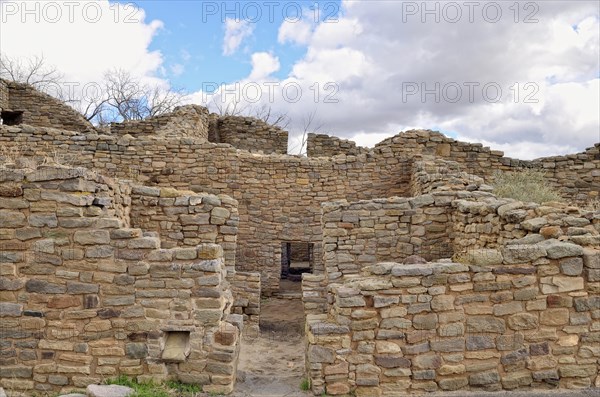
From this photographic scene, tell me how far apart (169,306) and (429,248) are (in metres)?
4.73

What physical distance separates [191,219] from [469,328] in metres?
4.41

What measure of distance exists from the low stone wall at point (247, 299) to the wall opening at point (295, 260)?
6002mm

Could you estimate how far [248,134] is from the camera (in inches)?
683

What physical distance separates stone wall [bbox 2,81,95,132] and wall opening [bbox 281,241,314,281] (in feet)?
25.4

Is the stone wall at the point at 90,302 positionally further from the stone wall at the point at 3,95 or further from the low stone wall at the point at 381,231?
the stone wall at the point at 3,95

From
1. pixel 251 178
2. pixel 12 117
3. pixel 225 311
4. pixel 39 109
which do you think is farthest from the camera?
pixel 12 117

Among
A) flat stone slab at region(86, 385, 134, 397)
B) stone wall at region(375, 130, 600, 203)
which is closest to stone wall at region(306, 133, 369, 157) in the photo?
stone wall at region(375, 130, 600, 203)

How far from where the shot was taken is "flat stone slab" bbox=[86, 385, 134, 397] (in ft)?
16.7

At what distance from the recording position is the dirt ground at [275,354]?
5770 millimetres

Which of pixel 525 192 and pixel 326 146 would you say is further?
pixel 326 146

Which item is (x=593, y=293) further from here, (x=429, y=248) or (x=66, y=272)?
(x=66, y=272)

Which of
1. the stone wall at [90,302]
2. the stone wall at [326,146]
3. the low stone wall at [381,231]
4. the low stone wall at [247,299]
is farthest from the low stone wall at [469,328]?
the stone wall at [326,146]

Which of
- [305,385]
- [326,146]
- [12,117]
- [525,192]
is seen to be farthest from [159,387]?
[12,117]

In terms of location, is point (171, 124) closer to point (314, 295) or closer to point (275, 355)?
point (314, 295)
